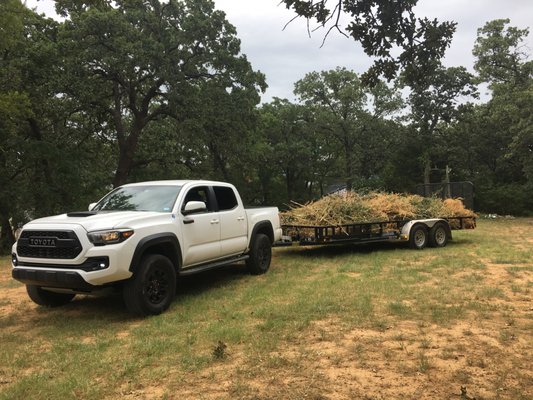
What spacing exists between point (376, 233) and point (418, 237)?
1.45m

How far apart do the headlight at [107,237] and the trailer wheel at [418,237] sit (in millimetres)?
8640

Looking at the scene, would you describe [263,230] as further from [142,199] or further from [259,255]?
[142,199]

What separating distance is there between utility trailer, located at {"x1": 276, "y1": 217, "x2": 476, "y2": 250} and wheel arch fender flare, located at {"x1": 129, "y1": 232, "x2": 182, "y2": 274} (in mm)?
4791

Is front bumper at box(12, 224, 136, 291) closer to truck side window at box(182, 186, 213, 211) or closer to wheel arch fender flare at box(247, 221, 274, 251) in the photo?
truck side window at box(182, 186, 213, 211)

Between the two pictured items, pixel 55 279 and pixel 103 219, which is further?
pixel 103 219

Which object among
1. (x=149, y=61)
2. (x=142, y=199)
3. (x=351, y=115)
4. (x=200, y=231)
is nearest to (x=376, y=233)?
(x=200, y=231)

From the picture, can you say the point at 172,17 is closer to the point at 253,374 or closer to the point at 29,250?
the point at 29,250

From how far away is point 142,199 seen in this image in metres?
7.55

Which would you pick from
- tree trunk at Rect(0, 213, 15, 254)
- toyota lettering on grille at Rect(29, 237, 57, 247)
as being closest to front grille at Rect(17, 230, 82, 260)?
toyota lettering on grille at Rect(29, 237, 57, 247)

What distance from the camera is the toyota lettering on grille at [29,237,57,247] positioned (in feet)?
20.0

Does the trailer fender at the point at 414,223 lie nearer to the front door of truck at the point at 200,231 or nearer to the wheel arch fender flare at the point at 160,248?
the front door of truck at the point at 200,231

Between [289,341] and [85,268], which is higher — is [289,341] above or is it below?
below

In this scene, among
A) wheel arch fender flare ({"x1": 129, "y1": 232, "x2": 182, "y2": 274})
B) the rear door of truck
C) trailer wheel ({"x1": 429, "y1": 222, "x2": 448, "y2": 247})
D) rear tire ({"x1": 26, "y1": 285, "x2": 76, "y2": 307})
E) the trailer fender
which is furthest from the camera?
trailer wheel ({"x1": 429, "y1": 222, "x2": 448, "y2": 247})

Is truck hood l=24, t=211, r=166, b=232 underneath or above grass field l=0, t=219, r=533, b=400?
above
